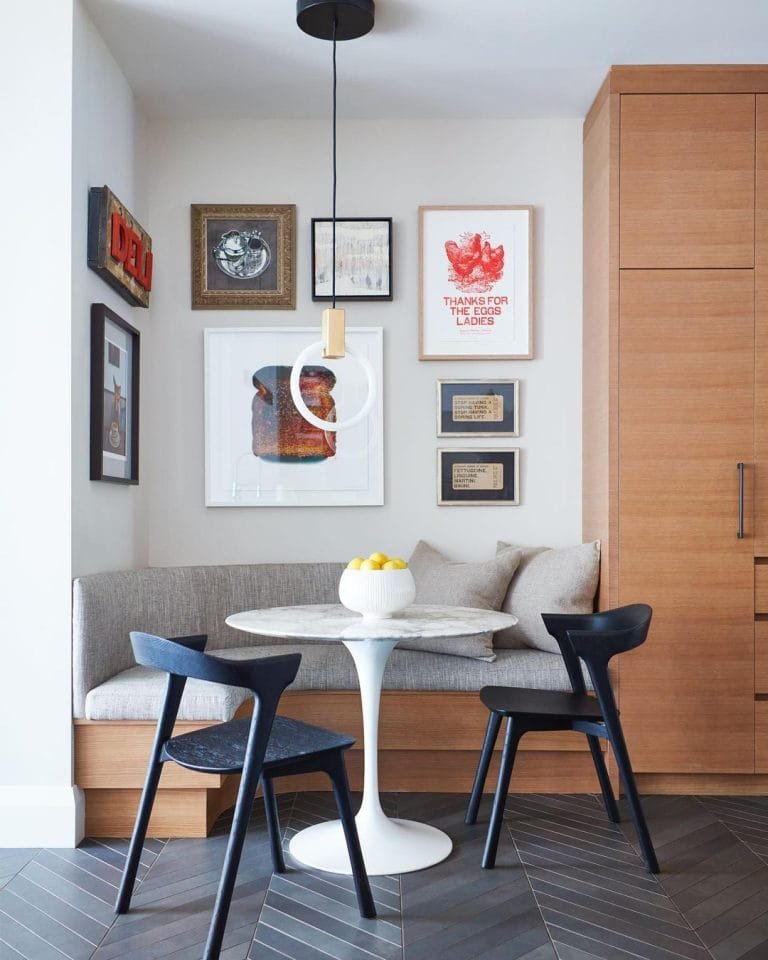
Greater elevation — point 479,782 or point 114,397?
point 114,397

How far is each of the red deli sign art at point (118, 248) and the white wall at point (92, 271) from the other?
34mm

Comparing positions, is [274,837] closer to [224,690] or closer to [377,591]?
[224,690]

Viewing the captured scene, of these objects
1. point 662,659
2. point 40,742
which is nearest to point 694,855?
point 662,659

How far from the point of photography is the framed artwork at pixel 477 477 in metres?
3.98

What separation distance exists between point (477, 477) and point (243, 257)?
142 cm

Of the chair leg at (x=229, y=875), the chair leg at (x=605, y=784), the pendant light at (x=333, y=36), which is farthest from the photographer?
the chair leg at (x=605, y=784)

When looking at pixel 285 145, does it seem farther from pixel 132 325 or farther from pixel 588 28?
pixel 588 28

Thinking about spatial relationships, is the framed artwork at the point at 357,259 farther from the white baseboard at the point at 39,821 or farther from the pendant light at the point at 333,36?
the white baseboard at the point at 39,821

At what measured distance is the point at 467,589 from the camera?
354cm

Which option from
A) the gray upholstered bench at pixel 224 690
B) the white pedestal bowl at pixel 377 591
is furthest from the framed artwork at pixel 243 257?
the white pedestal bowl at pixel 377 591

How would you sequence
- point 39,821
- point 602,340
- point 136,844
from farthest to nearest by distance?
point 602,340 < point 39,821 < point 136,844

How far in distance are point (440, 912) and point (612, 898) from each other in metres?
0.49

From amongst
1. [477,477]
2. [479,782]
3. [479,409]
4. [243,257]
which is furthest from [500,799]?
[243,257]

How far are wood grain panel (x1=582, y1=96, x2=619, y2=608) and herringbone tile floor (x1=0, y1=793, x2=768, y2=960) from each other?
968mm
